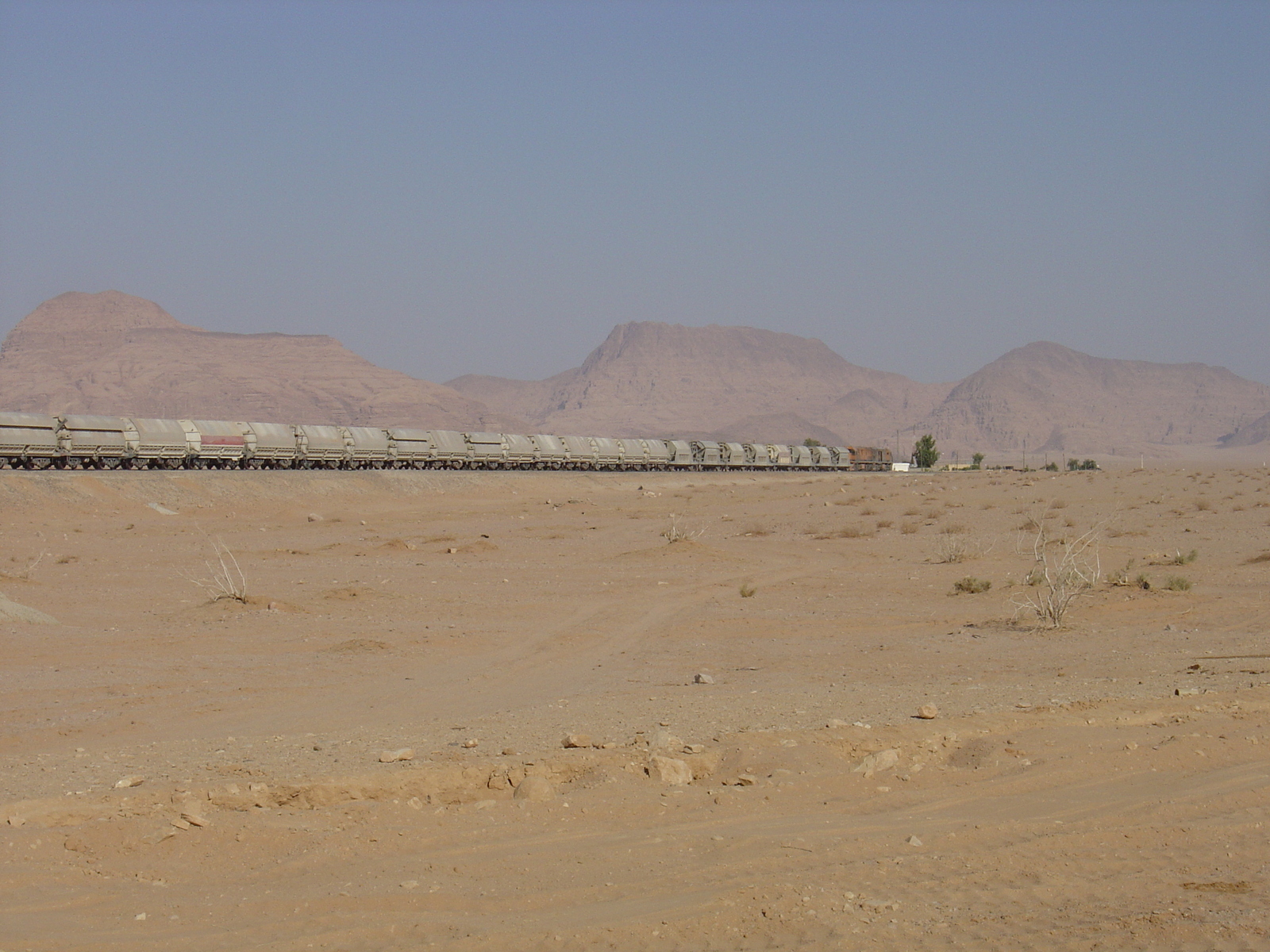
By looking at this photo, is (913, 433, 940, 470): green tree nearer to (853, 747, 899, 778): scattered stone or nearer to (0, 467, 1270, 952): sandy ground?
(0, 467, 1270, 952): sandy ground

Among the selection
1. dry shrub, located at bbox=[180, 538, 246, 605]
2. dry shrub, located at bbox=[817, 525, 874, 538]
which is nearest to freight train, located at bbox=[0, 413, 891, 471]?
dry shrub, located at bbox=[180, 538, 246, 605]

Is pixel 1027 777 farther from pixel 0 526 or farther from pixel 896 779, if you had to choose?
pixel 0 526

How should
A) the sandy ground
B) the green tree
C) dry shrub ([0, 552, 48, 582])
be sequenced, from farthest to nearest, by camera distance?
the green tree → dry shrub ([0, 552, 48, 582]) → the sandy ground

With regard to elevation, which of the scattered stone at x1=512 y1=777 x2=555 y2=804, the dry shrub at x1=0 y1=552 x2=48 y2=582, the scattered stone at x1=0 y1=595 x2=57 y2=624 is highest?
the scattered stone at x1=512 y1=777 x2=555 y2=804

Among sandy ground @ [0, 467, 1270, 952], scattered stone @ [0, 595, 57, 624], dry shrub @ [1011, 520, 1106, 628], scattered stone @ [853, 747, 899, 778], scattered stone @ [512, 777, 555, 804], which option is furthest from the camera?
scattered stone @ [0, 595, 57, 624]

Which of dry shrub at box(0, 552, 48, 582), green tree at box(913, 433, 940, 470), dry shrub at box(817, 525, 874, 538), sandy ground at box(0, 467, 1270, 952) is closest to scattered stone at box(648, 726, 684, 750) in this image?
sandy ground at box(0, 467, 1270, 952)

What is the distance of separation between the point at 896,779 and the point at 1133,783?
4.82 ft

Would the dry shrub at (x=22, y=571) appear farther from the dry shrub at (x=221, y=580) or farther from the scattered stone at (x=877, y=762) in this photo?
the scattered stone at (x=877, y=762)

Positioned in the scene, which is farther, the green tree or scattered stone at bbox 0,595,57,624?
the green tree

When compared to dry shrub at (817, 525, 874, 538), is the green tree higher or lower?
higher

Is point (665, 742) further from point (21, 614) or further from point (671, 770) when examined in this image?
point (21, 614)

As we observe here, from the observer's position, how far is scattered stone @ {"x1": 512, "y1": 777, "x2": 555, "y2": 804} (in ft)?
23.4

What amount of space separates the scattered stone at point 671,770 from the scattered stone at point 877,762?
3.72 feet

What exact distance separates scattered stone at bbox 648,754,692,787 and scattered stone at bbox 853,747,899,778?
114cm
